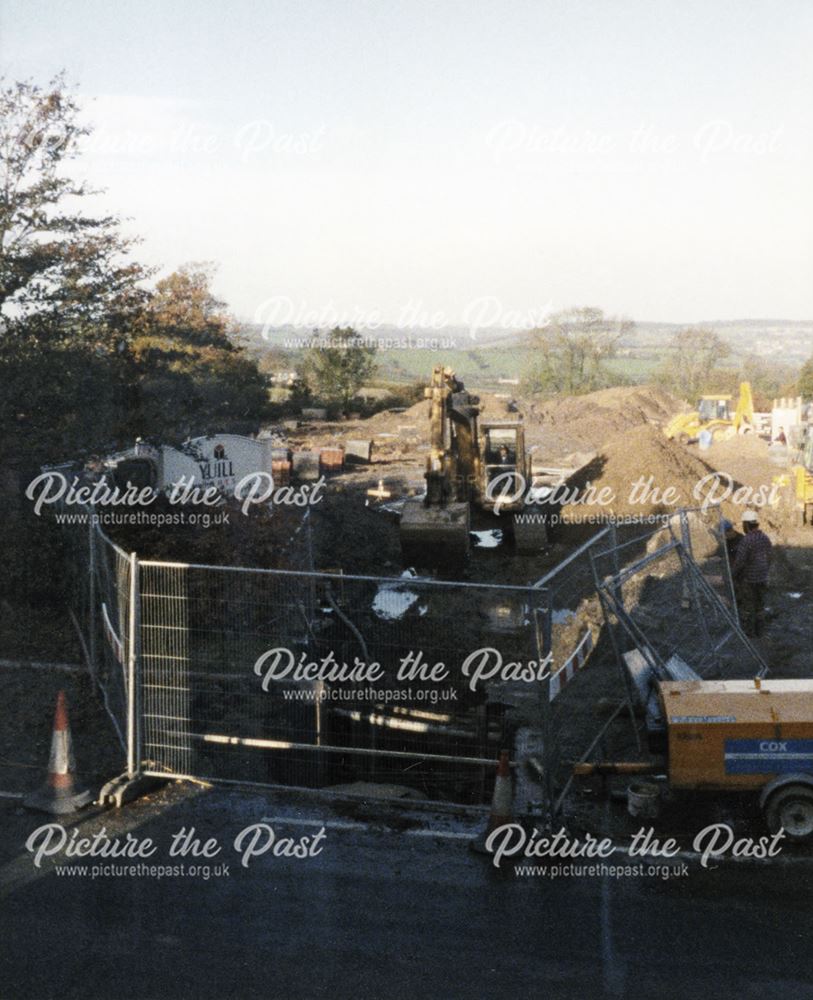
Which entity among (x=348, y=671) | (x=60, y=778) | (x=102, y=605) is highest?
(x=102, y=605)

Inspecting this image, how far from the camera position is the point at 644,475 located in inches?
1062

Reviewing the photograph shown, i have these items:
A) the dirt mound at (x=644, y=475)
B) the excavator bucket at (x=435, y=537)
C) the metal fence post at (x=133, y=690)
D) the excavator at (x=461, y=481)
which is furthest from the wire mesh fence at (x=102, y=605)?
the dirt mound at (x=644, y=475)

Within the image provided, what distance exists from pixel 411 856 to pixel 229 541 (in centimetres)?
658

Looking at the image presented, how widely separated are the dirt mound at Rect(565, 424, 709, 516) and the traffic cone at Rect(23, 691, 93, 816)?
18630 mm

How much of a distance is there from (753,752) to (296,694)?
401cm

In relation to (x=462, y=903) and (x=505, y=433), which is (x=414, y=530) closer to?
(x=505, y=433)

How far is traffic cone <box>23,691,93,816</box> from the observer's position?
8125mm

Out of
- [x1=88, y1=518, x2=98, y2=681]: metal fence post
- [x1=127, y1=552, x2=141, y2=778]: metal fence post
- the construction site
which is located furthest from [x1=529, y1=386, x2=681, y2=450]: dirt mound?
[x1=127, y1=552, x2=141, y2=778]: metal fence post

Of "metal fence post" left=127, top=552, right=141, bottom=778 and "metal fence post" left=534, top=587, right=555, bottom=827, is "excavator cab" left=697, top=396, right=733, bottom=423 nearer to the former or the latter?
"metal fence post" left=534, top=587, right=555, bottom=827

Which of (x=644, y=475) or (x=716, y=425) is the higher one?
(x=716, y=425)

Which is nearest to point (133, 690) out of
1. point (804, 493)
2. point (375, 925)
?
point (375, 925)

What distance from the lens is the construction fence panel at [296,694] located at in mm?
8633

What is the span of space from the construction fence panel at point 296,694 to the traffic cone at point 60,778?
593mm

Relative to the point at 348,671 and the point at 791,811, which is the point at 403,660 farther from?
the point at 791,811
